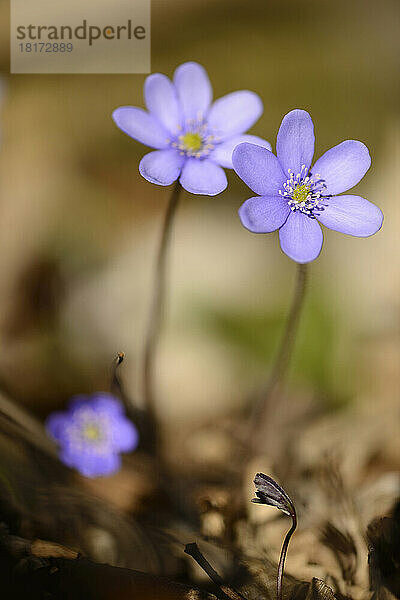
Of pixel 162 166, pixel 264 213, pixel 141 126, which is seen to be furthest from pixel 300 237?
pixel 141 126

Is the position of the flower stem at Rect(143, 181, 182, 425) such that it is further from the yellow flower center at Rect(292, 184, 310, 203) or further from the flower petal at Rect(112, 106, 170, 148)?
the yellow flower center at Rect(292, 184, 310, 203)

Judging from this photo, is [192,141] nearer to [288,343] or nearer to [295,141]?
[295,141]

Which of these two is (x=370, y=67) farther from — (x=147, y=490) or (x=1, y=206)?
(x=147, y=490)

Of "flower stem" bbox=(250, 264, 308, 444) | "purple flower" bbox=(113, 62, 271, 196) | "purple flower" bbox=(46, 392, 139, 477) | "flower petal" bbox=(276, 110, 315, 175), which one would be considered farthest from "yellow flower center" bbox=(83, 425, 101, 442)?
"flower petal" bbox=(276, 110, 315, 175)

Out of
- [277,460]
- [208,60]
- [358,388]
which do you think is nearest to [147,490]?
[277,460]

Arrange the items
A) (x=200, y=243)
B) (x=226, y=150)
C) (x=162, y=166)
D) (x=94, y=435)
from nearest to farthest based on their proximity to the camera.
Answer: (x=162, y=166), (x=226, y=150), (x=94, y=435), (x=200, y=243)
